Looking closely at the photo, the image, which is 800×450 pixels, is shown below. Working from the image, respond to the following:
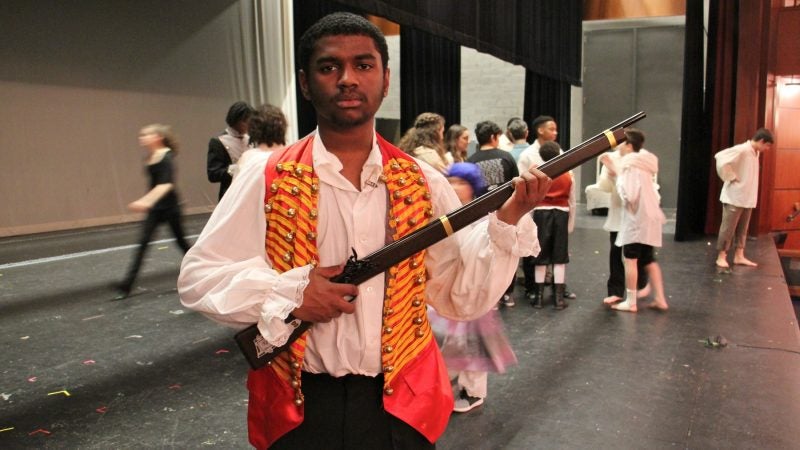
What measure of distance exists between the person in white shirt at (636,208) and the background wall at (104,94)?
6.50 meters

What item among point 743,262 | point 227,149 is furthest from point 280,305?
point 743,262

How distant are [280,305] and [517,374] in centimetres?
256

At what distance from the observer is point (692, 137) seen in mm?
8320

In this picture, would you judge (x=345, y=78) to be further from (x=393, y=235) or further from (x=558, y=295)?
(x=558, y=295)

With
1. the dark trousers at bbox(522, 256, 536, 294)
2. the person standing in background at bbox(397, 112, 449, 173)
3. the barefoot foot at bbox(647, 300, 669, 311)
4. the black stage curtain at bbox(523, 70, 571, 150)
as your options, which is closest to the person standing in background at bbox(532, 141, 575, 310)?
the dark trousers at bbox(522, 256, 536, 294)

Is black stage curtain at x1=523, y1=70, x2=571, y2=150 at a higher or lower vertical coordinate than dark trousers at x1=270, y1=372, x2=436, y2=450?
higher

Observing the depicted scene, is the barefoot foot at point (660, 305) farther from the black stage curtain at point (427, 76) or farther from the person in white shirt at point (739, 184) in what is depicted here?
the black stage curtain at point (427, 76)

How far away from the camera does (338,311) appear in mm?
1127

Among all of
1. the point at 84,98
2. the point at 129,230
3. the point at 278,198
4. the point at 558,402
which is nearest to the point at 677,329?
the point at 558,402

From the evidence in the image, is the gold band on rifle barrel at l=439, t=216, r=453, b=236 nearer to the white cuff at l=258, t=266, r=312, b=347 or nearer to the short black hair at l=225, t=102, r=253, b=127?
the white cuff at l=258, t=266, r=312, b=347

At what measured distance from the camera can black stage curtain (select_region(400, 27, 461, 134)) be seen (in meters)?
8.99

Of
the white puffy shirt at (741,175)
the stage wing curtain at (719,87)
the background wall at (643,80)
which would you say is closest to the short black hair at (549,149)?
the white puffy shirt at (741,175)

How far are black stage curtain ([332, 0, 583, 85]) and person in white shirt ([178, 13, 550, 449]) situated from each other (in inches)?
140

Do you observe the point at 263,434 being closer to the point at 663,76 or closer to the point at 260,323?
the point at 260,323
